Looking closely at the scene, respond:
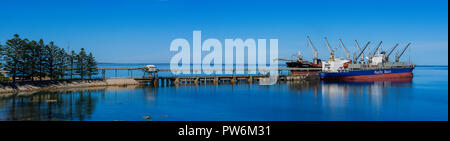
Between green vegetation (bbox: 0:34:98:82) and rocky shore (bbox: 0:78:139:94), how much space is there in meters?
1.64

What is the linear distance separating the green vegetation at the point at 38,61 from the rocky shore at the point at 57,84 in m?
1.64

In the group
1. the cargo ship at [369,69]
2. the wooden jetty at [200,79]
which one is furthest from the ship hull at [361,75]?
the wooden jetty at [200,79]

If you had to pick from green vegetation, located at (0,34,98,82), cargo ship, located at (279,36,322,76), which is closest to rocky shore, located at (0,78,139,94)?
green vegetation, located at (0,34,98,82)

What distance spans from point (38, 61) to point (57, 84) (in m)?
5.43

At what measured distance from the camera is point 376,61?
109 metres

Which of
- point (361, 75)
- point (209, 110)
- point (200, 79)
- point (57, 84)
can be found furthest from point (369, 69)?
point (57, 84)

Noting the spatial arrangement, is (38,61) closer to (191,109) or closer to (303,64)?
(191,109)

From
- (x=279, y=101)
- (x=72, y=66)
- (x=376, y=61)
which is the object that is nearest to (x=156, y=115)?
(x=279, y=101)

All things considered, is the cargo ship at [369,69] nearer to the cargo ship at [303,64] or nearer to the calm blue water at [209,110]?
the cargo ship at [303,64]

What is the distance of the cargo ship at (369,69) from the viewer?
8912 cm

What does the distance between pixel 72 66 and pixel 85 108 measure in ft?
110

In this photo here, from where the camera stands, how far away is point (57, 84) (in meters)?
55.3

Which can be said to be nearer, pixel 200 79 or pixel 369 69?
pixel 200 79
